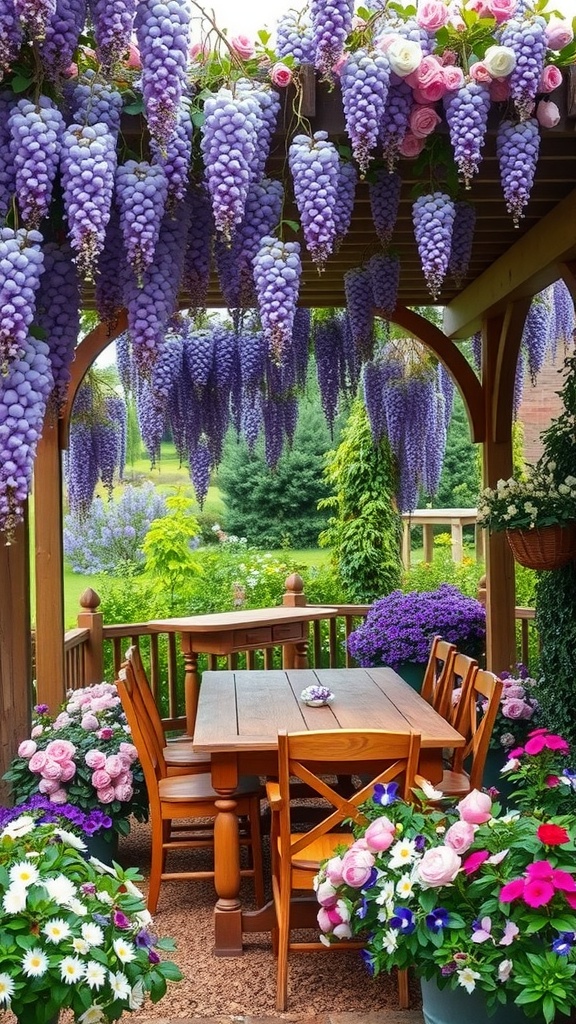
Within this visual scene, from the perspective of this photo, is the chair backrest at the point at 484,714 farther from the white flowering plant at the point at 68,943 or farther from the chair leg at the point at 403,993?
the white flowering plant at the point at 68,943

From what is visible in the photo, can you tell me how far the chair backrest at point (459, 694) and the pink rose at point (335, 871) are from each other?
48.2 inches

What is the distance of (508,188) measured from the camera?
2717 millimetres

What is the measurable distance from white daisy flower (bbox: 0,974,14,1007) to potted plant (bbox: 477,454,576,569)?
2.07 meters

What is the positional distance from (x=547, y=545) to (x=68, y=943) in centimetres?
198

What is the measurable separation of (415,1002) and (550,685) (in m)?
1.23

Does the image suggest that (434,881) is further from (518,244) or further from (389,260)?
(518,244)

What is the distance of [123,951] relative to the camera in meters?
2.00

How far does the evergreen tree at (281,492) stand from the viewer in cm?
1466

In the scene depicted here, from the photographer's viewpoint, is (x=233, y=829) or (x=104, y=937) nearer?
(x=104, y=937)

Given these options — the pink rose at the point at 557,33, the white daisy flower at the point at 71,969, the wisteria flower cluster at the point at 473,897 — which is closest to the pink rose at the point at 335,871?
the wisteria flower cluster at the point at 473,897

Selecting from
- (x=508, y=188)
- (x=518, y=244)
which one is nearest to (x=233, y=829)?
(x=508, y=188)

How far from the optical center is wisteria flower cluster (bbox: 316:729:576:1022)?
6.62 feet

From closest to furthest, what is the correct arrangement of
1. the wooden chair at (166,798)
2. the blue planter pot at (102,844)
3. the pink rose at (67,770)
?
the wooden chair at (166,798), the pink rose at (67,770), the blue planter pot at (102,844)

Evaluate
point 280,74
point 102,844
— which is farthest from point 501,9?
point 102,844
